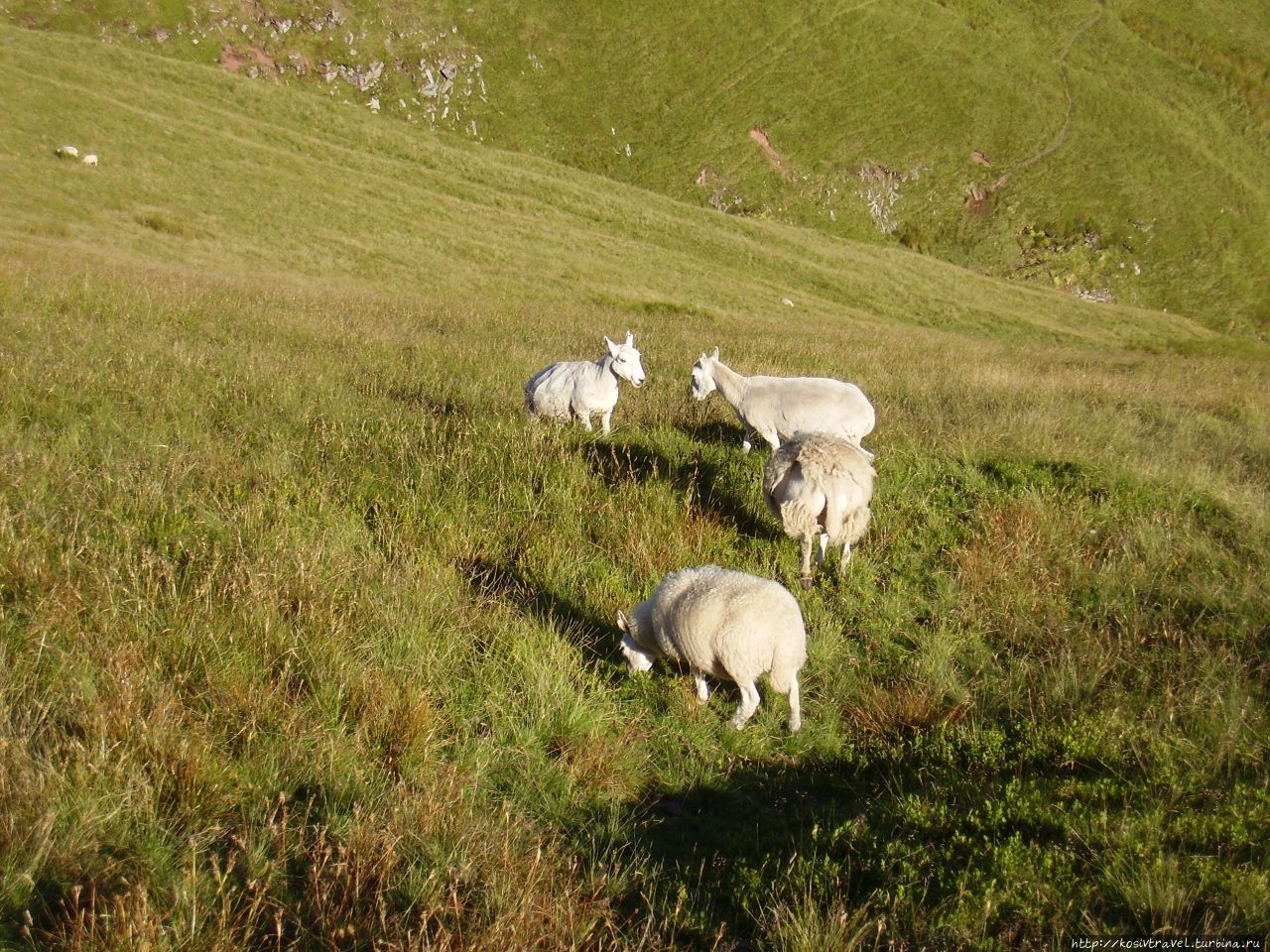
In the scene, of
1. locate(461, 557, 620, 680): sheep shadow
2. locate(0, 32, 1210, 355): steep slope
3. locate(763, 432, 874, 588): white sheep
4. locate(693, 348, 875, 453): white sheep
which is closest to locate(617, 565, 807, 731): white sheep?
locate(461, 557, 620, 680): sheep shadow

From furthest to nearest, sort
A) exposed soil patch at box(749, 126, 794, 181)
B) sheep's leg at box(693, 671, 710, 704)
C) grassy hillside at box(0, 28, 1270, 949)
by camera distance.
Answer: exposed soil patch at box(749, 126, 794, 181), sheep's leg at box(693, 671, 710, 704), grassy hillside at box(0, 28, 1270, 949)

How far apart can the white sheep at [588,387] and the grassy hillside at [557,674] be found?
630mm

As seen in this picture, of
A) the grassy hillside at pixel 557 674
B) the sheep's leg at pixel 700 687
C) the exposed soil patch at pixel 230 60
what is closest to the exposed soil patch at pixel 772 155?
the exposed soil patch at pixel 230 60

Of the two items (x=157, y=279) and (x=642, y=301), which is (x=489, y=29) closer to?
(x=642, y=301)

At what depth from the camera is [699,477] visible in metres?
7.99

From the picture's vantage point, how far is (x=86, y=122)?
31516mm

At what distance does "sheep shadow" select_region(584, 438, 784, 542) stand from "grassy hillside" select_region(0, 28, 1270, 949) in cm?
6

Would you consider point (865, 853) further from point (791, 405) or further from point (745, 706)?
point (791, 405)

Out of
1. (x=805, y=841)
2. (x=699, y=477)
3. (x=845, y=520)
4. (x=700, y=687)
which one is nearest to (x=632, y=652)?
(x=700, y=687)

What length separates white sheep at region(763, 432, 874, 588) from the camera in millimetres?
6004

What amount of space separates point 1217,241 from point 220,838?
276ft

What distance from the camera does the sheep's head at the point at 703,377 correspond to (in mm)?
9609

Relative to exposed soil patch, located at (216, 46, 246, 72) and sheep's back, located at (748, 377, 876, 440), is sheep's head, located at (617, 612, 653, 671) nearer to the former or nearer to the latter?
sheep's back, located at (748, 377, 876, 440)

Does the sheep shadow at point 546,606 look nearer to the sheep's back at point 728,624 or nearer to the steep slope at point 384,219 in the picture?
the sheep's back at point 728,624
